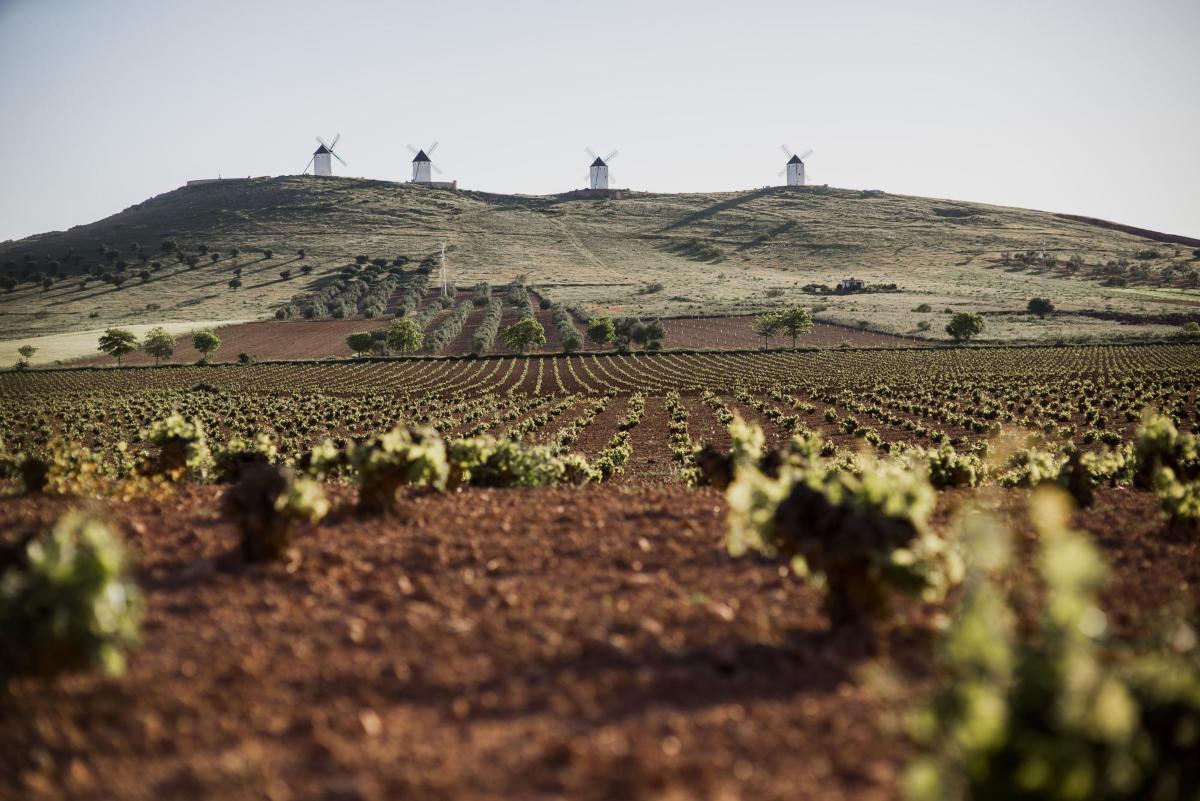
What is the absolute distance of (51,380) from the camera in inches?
3351

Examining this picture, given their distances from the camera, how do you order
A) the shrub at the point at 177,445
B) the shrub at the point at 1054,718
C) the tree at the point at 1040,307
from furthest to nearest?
the tree at the point at 1040,307 < the shrub at the point at 177,445 < the shrub at the point at 1054,718

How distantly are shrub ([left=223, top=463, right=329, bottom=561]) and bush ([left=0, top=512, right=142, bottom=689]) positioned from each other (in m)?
3.38

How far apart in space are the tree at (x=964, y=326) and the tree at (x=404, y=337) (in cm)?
6642

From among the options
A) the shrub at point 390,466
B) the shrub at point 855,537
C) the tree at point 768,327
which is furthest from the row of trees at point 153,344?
the shrub at point 855,537

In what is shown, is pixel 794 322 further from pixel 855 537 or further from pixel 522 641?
pixel 522 641

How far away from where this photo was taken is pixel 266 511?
10.1 metres

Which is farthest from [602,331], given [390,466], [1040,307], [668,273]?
[390,466]

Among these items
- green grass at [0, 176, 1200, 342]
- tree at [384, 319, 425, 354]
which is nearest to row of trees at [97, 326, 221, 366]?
tree at [384, 319, 425, 354]

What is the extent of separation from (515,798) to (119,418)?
205ft

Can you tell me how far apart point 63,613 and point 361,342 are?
103 meters

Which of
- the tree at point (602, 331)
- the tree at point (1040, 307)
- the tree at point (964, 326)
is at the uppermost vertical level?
the tree at point (1040, 307)

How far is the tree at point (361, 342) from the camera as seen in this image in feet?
346

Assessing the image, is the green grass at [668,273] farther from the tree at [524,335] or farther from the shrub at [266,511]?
the shrub at [266,511]

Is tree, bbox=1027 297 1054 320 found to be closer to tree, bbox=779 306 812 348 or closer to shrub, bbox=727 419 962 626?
tree, bbox=779 306 812 348
